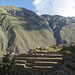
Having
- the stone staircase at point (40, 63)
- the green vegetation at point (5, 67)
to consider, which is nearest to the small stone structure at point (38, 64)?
the stone staircase at point (40, 63)

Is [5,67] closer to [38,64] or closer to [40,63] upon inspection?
[38,64]

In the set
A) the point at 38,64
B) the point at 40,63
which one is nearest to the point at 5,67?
the point at 38,64

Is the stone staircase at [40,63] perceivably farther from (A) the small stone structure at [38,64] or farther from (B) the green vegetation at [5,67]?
(B) the green vegetation at [5,67]

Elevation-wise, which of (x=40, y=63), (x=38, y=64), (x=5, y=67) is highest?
(x=40, y=63)

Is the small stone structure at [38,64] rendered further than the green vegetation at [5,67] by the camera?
No

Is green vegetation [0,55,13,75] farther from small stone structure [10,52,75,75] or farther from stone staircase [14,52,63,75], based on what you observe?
stone staircase [14,52,63,75]

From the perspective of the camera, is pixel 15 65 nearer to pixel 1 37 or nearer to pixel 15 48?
pixel 15 48

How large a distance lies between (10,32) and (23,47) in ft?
125

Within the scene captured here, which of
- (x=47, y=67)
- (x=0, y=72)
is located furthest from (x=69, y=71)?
(x=0, y=72)

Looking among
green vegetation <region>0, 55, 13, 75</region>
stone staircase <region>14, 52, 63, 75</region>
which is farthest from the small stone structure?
green vegetation <region>0, 55, 13, 75</region>

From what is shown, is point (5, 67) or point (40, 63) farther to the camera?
point (5, 67)

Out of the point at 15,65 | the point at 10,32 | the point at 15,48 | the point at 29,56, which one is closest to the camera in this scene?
the point at 15,65

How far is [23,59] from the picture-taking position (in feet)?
91.4

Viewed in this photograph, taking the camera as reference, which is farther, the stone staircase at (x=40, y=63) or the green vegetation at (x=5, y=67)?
→ the green vegetation at (x=5, y=67)
